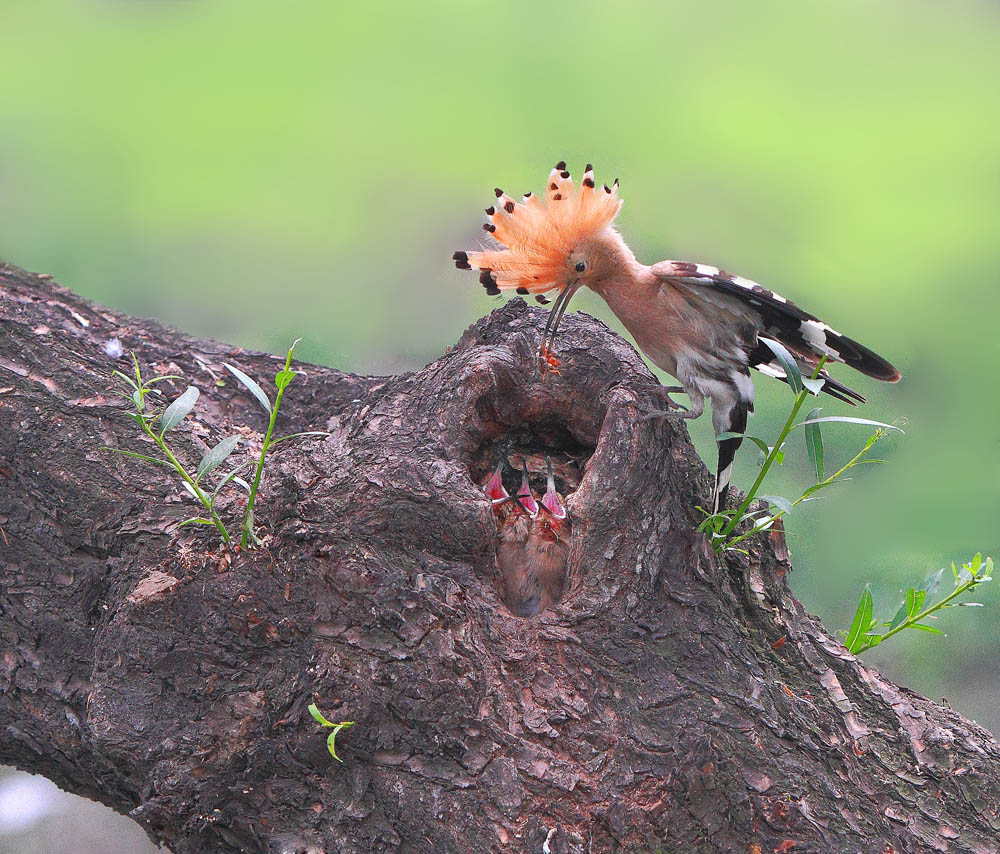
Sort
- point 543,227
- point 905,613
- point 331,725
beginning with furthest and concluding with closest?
point 905,613, point 543,227, point 331,725

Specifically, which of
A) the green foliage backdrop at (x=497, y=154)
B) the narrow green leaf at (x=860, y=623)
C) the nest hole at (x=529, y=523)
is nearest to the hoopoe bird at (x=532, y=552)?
the nest hole at (x=529, y=523)

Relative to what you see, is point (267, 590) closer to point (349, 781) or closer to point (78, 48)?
point (349, 781)

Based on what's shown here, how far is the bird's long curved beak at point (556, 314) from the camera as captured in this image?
3.19 feet

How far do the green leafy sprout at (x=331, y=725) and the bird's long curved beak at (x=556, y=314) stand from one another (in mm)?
466

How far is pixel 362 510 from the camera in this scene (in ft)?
3.01

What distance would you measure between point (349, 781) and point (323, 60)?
4.91 ft

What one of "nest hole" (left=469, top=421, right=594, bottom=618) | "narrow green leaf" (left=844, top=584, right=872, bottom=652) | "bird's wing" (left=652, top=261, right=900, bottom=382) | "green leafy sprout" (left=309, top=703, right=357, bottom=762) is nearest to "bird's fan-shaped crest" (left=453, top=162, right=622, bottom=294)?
"bird's wing" (left=652, top=261, right=900, bottom=382)

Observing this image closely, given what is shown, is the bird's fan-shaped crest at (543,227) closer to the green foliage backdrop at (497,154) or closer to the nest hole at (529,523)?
the nest hole at (529,523)

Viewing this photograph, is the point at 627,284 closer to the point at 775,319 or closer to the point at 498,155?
the point at 775,319

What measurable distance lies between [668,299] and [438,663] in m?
0.47

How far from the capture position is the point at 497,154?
1.74m

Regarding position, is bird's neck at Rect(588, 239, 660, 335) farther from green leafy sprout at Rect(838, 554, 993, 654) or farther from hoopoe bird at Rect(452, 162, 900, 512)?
green leafy sprout at Rect(838, 554, 993, 654)

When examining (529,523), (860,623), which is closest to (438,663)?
(529,523)

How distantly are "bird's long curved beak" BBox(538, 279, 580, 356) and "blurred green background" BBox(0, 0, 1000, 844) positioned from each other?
2.11ft
